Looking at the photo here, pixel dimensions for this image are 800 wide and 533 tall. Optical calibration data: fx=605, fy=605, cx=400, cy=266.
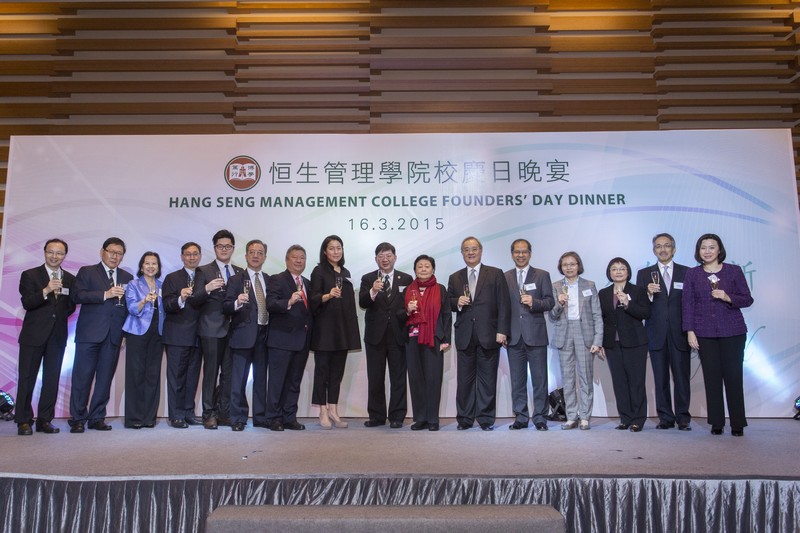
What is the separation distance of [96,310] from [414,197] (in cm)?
300

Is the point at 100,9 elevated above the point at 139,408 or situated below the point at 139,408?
above

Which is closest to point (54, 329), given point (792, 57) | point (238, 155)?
point (238, 155)

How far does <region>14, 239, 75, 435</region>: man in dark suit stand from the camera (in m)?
4.73

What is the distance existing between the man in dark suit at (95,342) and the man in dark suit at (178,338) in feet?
1.22

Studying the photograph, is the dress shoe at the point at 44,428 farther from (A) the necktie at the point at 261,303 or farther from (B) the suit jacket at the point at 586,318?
(B) the suit jacket at the point at 586,318

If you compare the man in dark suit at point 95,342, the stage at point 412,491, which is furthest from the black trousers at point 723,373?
the man in dark suit at point 95,342

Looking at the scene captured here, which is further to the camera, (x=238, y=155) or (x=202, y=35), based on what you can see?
(x=202, y=35)

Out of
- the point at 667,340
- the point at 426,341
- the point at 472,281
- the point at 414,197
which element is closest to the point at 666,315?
the point at 667,340

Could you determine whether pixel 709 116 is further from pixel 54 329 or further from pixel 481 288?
pixel 54 329

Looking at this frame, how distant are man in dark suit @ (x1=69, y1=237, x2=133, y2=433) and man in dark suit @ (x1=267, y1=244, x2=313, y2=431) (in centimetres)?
125

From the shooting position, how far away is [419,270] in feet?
16.7

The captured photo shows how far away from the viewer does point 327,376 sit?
5043 millimetres

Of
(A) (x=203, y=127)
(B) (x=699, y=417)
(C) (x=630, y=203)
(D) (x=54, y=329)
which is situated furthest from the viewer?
(A) (x=203, y=127)

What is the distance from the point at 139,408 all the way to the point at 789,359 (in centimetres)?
585
